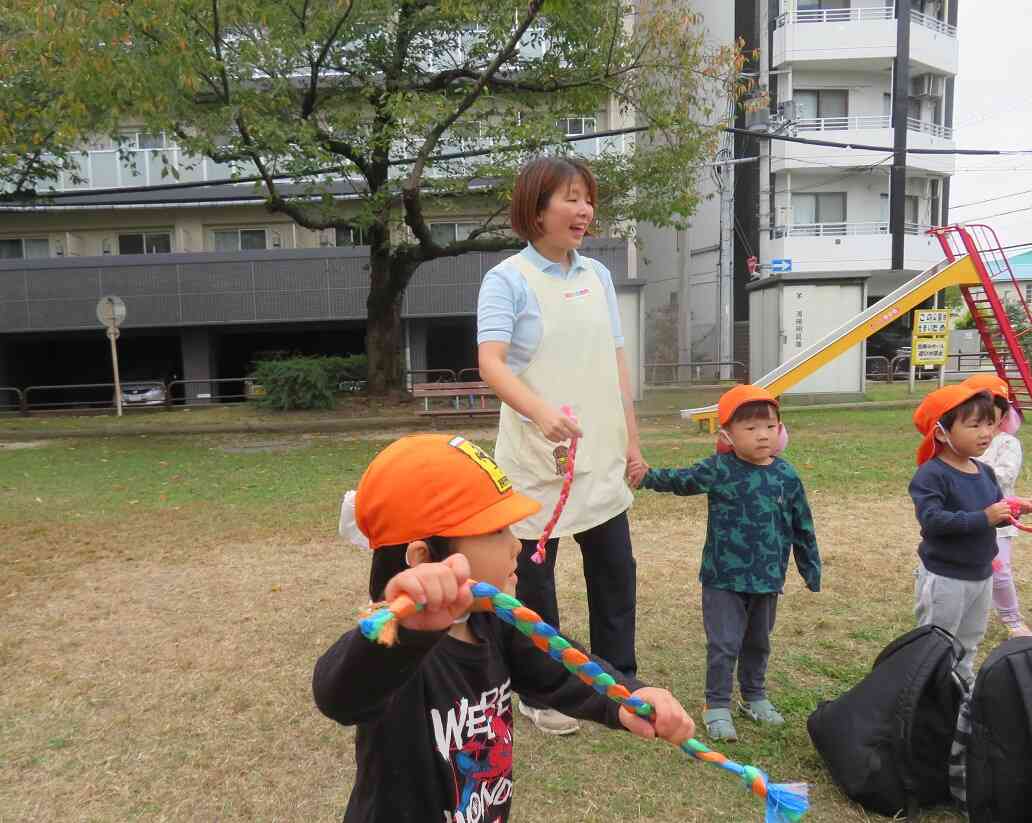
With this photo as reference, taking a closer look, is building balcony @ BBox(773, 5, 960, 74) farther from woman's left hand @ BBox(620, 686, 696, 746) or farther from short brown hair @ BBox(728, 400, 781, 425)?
woman's left hand @ BBox(620, 686, 696, 746)

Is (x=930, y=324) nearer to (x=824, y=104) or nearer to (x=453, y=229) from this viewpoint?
(x=453, y=229)

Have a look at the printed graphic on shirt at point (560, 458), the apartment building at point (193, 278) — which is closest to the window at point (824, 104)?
the apartment building at point (193, 278)

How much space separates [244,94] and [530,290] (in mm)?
9014

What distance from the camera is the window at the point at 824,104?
82.2 feet

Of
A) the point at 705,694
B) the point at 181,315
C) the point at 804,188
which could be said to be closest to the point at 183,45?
the point at 705,694

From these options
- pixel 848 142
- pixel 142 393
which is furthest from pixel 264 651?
pixel 848 142

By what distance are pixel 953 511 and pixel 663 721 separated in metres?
2.10

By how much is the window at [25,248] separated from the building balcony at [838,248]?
21314 mm

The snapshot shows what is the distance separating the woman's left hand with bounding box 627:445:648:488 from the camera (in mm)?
2750

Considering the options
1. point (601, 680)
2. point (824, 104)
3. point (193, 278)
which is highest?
point (824, 104)

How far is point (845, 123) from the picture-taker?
25.0 meters

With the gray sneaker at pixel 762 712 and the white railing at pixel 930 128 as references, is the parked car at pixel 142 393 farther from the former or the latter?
the white railing at pixel 930 128

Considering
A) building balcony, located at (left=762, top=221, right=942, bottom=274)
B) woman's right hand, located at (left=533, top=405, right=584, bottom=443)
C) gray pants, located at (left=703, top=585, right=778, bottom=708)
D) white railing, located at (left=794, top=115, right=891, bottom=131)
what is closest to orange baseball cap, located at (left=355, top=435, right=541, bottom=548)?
woman's right hand, located at (left=533, top=405, right=584, bottom=443)

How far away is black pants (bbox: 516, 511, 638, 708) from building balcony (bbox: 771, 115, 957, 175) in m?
24.6
